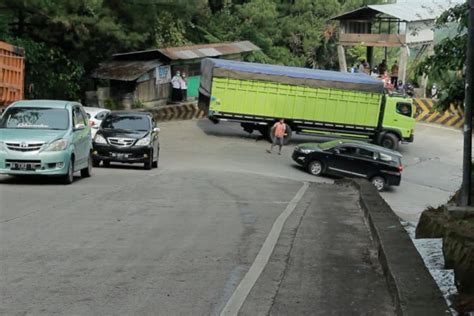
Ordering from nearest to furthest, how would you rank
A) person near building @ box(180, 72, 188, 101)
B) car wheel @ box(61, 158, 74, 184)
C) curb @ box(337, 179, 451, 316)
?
curb @ box(337, 179, 451, 316) → car wheel @ box(61, 158, 74, 184) → person near building @ box(180, 72, 188, 101)

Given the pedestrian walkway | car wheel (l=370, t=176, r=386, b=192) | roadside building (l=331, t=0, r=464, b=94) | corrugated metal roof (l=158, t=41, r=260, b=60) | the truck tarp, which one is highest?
roadside building (l=331, t=0, r=464, b=94)

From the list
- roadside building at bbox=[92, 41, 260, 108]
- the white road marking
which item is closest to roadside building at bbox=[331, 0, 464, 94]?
roadside building at bbox=[92, 41, 260, 108]

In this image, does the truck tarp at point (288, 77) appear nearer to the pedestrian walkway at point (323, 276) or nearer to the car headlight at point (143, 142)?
the car headlight at point (143, 142)

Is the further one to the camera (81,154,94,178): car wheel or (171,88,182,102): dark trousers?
(171,88,182,102): dark trousers

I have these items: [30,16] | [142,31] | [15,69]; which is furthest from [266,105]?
[15,69]

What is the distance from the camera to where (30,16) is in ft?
116

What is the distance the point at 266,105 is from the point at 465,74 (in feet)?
91.9

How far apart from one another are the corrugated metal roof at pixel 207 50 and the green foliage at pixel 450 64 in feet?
103

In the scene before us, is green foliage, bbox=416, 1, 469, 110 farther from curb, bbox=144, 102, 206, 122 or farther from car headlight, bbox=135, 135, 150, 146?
curb, bbox=144, 102, 206, 122

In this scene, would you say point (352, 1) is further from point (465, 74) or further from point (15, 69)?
point (465, 74)

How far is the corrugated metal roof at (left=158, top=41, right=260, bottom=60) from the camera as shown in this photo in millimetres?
41000

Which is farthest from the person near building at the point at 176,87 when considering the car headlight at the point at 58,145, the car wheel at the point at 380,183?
the car headlight at the point at 58,145

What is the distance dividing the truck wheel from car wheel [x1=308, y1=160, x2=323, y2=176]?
28.0 ft

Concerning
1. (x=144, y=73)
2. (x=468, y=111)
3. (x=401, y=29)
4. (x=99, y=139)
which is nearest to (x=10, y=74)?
(x=99, y=139)
